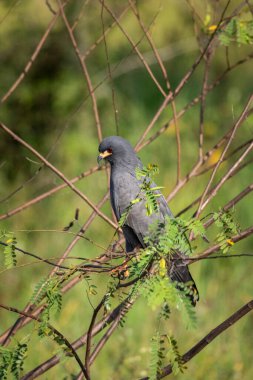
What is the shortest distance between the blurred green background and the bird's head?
471 mm

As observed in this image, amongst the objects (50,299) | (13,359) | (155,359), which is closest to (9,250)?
(50,299)

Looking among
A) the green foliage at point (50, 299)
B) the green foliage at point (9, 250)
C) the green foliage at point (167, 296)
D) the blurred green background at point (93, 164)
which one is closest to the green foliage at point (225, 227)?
the green foliage at point (167, 296)

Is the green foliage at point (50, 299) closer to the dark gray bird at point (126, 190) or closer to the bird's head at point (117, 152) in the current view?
the dark gray bird at point (126, 190)

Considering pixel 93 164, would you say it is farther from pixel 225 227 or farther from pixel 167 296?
pixel 167 296

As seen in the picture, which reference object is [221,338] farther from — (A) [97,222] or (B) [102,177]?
(B) [102,177]

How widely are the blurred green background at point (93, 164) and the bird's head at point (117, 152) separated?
18.5 inches

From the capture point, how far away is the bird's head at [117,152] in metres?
4.51

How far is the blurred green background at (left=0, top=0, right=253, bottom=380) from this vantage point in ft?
15.9

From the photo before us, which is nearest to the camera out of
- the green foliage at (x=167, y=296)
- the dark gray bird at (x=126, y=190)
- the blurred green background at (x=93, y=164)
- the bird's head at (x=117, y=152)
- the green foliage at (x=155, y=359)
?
the green foliage at (x=167, y=296)

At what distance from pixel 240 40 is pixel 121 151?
113 cm

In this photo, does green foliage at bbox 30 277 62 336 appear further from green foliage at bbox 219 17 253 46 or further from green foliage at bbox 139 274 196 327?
green foliage at bbox 219 17 253 46

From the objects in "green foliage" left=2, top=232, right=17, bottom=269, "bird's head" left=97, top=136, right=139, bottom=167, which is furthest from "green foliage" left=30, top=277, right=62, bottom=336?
"bird's head" left=97, top=136, right=139, bottom=167

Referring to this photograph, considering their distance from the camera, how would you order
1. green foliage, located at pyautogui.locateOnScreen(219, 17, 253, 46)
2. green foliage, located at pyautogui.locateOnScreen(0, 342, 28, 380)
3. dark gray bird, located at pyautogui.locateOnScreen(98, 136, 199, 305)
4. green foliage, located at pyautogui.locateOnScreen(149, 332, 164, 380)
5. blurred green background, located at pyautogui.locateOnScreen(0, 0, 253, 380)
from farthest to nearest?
blurred green background, located at pyautogui.locateOnScreen(0, 0, 253, 380) < dark gray bird, located at pyautogui.locateOnScreen(98, 136, 199, 305) < green foliage, located at pyautogui.locateOnScreen(219, 17, 253, 46) < green foliage, located at pyautogui.locateOnScreen(0, 342, 28, 380) < green foliage, located at pyautogui.locateOnScreen(149, 332, 164, 380)

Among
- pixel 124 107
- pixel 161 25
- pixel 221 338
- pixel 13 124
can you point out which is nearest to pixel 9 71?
pixel 13 124
